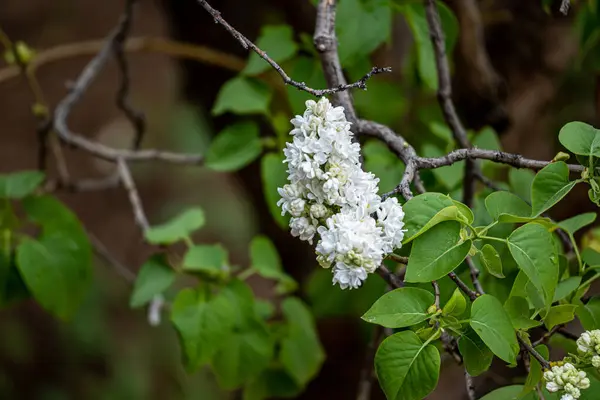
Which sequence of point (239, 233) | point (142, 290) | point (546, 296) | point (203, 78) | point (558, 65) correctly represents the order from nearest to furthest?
point (546, 296)
point (142, 290)
point (558, 65)
point (203, 78)
point (239, 233)

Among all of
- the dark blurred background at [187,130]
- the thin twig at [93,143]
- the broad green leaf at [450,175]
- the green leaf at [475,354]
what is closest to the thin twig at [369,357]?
the dark blurred background at [187,130]

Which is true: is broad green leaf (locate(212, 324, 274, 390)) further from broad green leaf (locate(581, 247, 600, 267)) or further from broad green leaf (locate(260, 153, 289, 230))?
broad green leaf (locate(581, 247, 600, 267))

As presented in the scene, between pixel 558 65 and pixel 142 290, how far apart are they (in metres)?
1.04

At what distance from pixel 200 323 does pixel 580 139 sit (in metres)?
0.54

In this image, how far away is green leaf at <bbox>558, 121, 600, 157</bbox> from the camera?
0.56 meters

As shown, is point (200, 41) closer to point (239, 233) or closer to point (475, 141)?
point (475, 141)

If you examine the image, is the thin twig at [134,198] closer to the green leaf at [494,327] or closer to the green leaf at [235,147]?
the green leaf at [235,147]

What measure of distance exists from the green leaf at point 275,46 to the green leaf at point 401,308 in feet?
1.73

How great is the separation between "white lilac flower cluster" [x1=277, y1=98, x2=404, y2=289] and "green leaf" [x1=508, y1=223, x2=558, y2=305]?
0.32 ft

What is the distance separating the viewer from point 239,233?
2875 millimetres

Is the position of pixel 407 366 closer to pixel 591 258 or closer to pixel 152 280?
pixel 591 258

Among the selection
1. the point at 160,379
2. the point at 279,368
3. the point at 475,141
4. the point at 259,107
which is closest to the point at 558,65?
the point at 475,141

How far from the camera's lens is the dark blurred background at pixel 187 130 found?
1.38 metres

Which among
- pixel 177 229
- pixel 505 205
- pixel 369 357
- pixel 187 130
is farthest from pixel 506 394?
pixel 187 130
